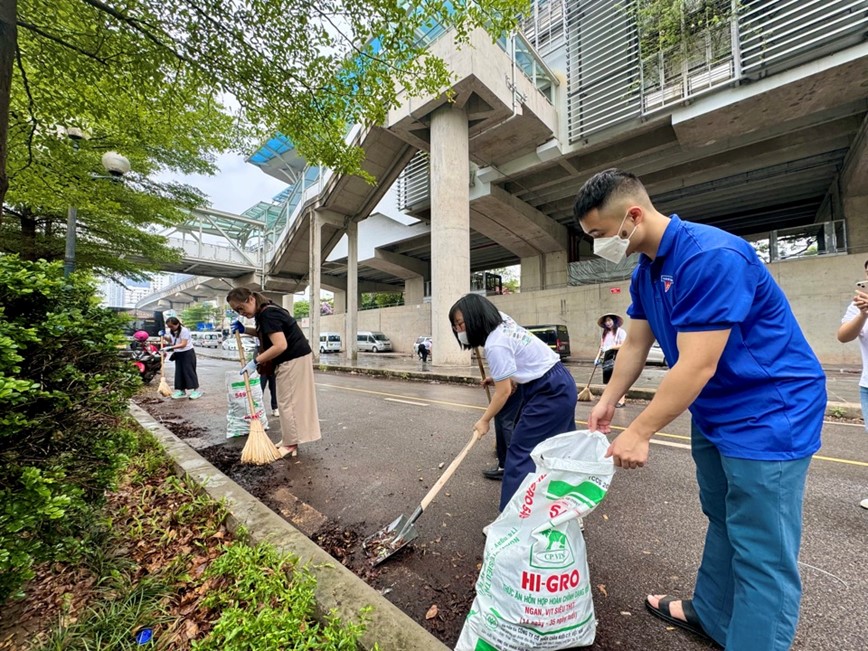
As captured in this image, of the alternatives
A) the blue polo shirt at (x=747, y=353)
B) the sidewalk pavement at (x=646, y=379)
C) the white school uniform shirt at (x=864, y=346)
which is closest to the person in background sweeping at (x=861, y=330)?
the white school uniform shirt at (x=864, y=346)

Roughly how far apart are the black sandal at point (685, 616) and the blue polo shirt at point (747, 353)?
885 millimetres

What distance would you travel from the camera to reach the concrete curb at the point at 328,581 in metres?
1.33

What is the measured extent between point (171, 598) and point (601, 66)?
60.2 feet

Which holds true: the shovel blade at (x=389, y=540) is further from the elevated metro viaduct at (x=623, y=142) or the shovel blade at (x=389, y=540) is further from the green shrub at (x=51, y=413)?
the elevated metro viaduct at (x=623, y=142)

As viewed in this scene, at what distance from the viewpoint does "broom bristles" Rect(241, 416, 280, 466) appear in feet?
12.2

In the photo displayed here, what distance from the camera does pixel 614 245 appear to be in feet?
4.98

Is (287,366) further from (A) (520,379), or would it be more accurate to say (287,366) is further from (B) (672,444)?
(B) (672,444)

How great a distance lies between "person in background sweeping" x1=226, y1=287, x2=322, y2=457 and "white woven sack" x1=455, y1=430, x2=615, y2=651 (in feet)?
9.70

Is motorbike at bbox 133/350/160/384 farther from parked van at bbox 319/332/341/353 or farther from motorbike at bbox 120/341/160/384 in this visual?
parked van at bbox 319/332/341/353

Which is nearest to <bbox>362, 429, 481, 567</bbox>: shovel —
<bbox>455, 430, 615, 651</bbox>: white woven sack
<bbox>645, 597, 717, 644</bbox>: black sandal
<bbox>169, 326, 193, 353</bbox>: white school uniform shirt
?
<bbox>455, 430, 615, 651</bbox>: white woven sack

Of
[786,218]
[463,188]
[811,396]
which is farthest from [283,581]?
[786,218]

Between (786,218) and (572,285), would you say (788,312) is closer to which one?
(572,285)

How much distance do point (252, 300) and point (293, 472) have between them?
182 centimetres

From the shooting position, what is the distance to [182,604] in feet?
5.27
